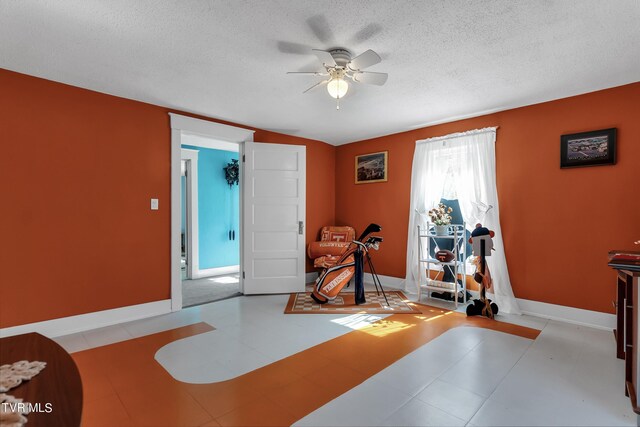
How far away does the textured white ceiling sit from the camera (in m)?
2.03

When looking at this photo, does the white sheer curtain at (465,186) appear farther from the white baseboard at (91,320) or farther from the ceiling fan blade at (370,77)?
the white baseboard at (91,320)

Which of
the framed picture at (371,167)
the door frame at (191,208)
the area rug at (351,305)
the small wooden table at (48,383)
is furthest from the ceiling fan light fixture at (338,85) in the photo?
the door frame at (191,208)

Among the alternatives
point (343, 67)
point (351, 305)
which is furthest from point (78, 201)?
point (351, 305)

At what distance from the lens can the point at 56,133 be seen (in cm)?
313

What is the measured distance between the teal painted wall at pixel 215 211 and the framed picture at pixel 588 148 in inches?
216

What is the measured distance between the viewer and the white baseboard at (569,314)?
127 inches

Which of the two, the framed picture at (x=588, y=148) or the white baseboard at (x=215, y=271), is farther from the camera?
the white baseboard at (x=215, y=271)

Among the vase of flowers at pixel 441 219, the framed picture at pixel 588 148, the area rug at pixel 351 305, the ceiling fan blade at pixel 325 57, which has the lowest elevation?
the area rug at pixel 351 305

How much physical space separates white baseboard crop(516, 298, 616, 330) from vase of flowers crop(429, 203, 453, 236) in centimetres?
118

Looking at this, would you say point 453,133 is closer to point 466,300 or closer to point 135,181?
point 466,300

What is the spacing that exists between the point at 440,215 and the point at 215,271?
14.3 ft

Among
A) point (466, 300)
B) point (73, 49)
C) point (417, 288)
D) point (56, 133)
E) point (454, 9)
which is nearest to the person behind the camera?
point (454, 9)

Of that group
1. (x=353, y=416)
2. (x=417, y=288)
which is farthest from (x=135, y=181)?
(x=417, y=288)

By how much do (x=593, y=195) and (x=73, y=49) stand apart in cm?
511
